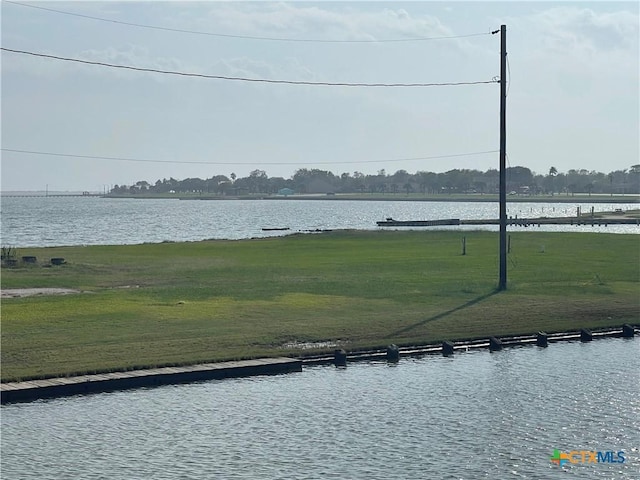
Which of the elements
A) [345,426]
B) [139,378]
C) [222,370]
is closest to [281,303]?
[222,370]

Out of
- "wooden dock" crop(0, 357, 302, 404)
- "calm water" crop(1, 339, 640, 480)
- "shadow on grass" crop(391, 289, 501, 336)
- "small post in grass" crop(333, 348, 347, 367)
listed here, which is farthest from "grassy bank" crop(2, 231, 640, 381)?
"calm water" crop(1, 339, 640, 480)

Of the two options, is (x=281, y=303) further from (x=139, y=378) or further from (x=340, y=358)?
(x=139, y=378)

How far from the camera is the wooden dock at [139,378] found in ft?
76.7

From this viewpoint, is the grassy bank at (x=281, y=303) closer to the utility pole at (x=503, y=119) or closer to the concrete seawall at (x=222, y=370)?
the concrete seawall at (x=222, y=370)

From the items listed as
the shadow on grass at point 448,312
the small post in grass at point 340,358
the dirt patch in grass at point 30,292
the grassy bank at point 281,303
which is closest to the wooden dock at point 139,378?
the grassy bank at point 281,303

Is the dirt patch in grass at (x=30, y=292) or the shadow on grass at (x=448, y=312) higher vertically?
the dirt patch in grass at (x=30, y=292)

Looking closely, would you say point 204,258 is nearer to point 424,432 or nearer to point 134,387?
point 134,387

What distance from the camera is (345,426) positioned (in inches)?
840

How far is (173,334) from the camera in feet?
100

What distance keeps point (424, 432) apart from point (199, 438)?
16.2 ft

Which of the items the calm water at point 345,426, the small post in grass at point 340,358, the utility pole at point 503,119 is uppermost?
the utility pole at point 503,119

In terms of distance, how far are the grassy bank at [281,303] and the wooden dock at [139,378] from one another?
2.38ft

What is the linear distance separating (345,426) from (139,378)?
6.37 meters

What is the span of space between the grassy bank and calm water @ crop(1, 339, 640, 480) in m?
3.03
